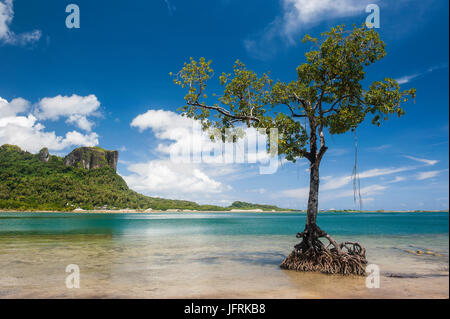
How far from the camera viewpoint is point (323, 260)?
38.9 feet

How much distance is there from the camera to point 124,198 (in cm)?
17238

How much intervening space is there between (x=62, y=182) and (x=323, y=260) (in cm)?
16550

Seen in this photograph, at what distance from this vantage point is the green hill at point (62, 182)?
130m

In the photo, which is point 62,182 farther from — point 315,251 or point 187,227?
point 315,251

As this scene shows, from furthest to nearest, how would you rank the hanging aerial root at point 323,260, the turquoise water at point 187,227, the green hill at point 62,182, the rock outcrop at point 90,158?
the rock outcrop at point 90,158
the green hill at point 62,182
the turquoise water at point 187,227
the hanging aerial root at point 323,260

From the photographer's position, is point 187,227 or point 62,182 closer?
point 187,227

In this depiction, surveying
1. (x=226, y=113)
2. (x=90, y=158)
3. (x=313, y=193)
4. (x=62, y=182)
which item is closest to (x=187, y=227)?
(x=226, y=113)

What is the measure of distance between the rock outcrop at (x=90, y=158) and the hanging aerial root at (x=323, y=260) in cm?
19115

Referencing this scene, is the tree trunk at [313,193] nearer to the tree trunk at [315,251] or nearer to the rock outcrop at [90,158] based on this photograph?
the tree trunk at [315,251]

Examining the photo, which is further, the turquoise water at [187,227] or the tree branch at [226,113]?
the turquoise water at [187,227]

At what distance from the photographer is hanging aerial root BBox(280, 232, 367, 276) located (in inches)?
449

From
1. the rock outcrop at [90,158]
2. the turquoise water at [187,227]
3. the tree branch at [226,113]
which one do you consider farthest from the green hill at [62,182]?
the tree branch at [226,113]

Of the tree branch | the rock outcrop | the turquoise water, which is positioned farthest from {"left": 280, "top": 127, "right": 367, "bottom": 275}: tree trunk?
the rock outcrop
